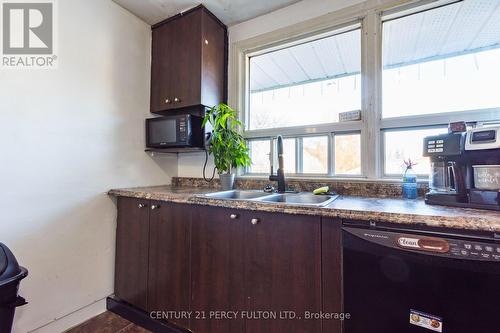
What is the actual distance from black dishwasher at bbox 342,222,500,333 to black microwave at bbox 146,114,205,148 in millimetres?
1338

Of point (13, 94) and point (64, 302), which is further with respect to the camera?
point (64, 302)

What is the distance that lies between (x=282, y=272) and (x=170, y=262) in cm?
77

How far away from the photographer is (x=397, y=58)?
5.32 feet

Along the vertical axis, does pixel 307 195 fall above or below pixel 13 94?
below

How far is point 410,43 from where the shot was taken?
1628 mm

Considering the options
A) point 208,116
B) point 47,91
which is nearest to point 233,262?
point 208,116

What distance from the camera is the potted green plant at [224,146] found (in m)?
1.82

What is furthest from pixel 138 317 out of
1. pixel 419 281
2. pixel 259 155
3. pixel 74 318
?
pixel 419 281

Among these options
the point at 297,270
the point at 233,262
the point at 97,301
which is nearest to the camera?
the point at 297,270


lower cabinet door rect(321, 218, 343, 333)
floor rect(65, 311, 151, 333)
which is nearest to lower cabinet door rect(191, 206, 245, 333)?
lower cabinet door rect(321, 218, 343, 333)

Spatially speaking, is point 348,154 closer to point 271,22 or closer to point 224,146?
point 224,146

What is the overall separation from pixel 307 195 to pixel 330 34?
4.23ft

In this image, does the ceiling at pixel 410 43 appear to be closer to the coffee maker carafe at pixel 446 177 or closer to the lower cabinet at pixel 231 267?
the coffee maker carafe at pixel 446 177

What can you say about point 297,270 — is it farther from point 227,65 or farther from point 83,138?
point 227,65
